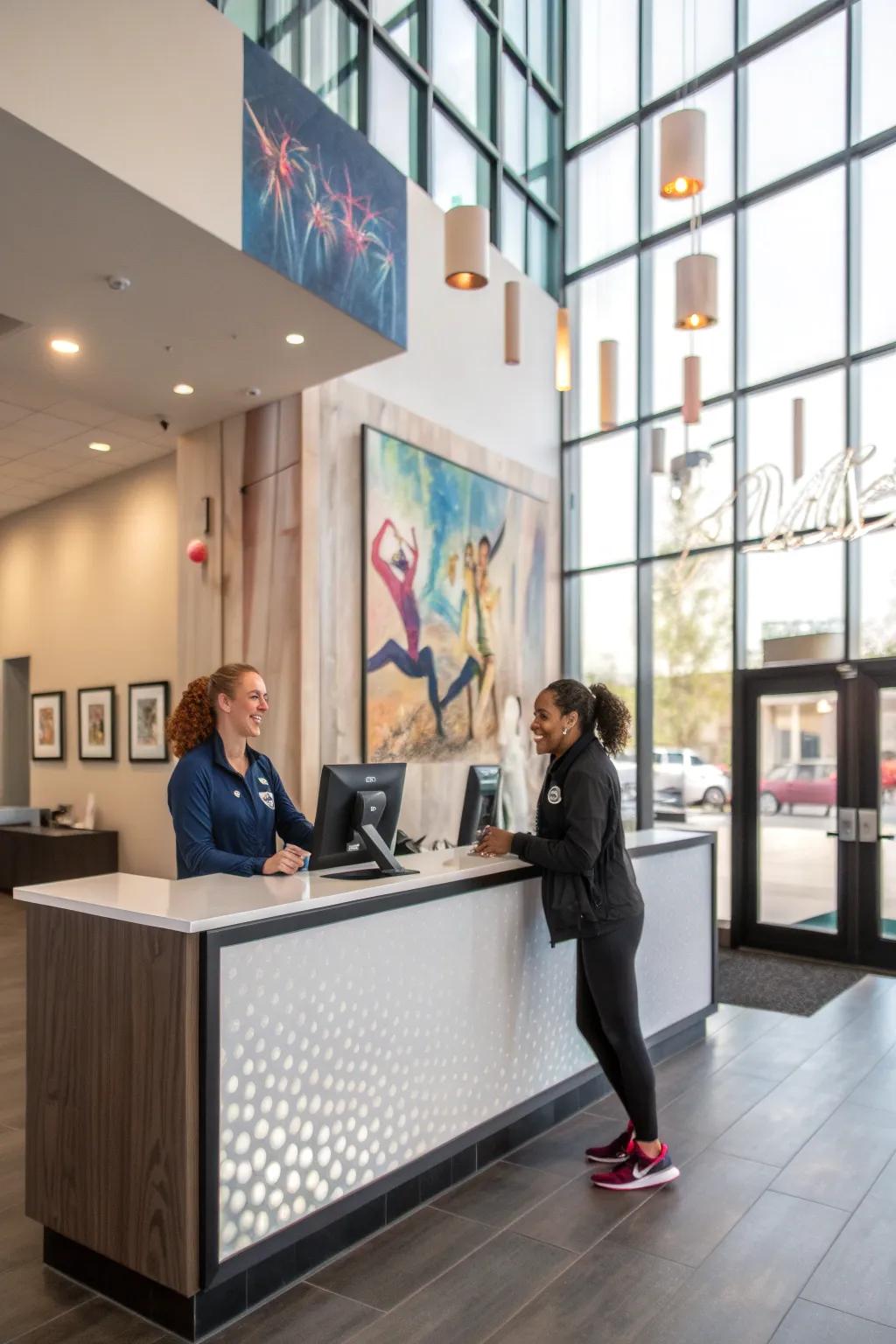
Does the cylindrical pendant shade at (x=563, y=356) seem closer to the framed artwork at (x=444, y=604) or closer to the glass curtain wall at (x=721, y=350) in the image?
the glass curtain wall at (x=721, y=350)

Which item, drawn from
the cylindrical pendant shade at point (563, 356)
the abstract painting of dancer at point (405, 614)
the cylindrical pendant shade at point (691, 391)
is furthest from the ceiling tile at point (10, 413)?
the cylindrical pendant shade at point (691, 391)

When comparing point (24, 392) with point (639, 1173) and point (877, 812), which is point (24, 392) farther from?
point (877, 812)

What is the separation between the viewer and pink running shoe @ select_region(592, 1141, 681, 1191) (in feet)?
11.3

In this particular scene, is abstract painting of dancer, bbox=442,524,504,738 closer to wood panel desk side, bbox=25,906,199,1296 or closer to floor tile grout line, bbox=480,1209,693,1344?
floor tile grout line, bbox=480,1209,693,1344

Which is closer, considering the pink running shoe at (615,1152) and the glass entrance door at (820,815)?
the pink running shoe at (615,1152)

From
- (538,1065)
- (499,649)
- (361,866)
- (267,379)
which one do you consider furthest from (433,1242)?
(499,649)

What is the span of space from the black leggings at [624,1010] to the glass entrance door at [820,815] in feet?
15.0

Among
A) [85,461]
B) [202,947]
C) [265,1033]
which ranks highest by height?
[85,461]

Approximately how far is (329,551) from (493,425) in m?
2.67

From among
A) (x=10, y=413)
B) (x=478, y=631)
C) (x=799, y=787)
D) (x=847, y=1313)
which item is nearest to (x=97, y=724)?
(x=10, y=413)

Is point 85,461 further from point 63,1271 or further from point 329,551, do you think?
point 63,1271

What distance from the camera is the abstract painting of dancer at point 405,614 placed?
7145 millimetres

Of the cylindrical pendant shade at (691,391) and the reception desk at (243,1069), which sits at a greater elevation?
the cylindrical pendant shade at (691,391)

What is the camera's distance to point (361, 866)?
11.9ft
